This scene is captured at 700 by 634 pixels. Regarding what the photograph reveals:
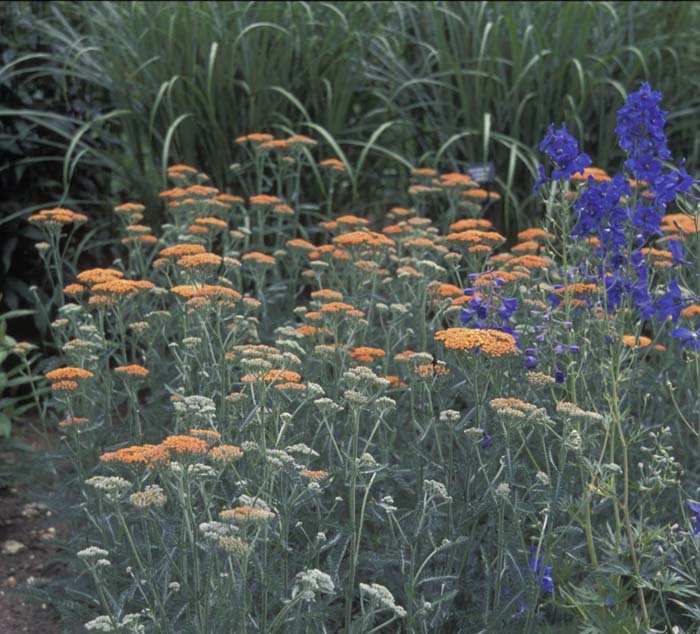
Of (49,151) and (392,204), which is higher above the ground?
(49,151)

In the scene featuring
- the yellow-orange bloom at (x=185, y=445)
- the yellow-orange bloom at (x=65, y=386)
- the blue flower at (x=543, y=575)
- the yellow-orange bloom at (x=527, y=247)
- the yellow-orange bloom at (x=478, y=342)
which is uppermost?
the yellow-orange bloom at (x=185, y=445)

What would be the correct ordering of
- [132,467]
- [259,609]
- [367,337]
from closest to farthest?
[132,467], [259,609], [367,337]

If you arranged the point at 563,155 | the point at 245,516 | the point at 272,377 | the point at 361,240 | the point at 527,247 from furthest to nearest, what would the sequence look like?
1. the point at 527,247
2. the point at 361,240
3. the point at 563,155
4. the point at 272,377
5. the point at 245,516

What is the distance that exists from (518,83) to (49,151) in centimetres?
234

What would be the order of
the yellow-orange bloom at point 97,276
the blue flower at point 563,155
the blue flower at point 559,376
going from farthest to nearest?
the yellow-orange bloom at point 97,276 → the blue flower at point 559,376 → the blue flower at point 563,155

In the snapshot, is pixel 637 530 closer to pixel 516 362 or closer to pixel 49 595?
pixel 516 362

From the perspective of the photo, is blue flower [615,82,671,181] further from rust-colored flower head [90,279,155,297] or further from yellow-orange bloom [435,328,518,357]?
rust-colored flower head [90,279,155,297]

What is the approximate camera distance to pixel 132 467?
2.58 meters

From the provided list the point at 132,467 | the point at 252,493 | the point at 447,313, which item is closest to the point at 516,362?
the point at 447,313

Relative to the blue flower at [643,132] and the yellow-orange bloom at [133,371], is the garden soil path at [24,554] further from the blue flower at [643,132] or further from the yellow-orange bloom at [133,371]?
the blue flower at [643,132]

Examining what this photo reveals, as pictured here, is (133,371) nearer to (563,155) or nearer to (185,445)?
(185,445)

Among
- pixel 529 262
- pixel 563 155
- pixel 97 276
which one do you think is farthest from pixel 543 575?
pixel 97 276

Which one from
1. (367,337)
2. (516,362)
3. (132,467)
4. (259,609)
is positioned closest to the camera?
(132,467)

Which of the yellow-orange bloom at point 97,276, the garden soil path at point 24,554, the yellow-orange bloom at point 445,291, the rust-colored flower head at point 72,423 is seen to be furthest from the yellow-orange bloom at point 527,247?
the garden soil path at point 24,554
